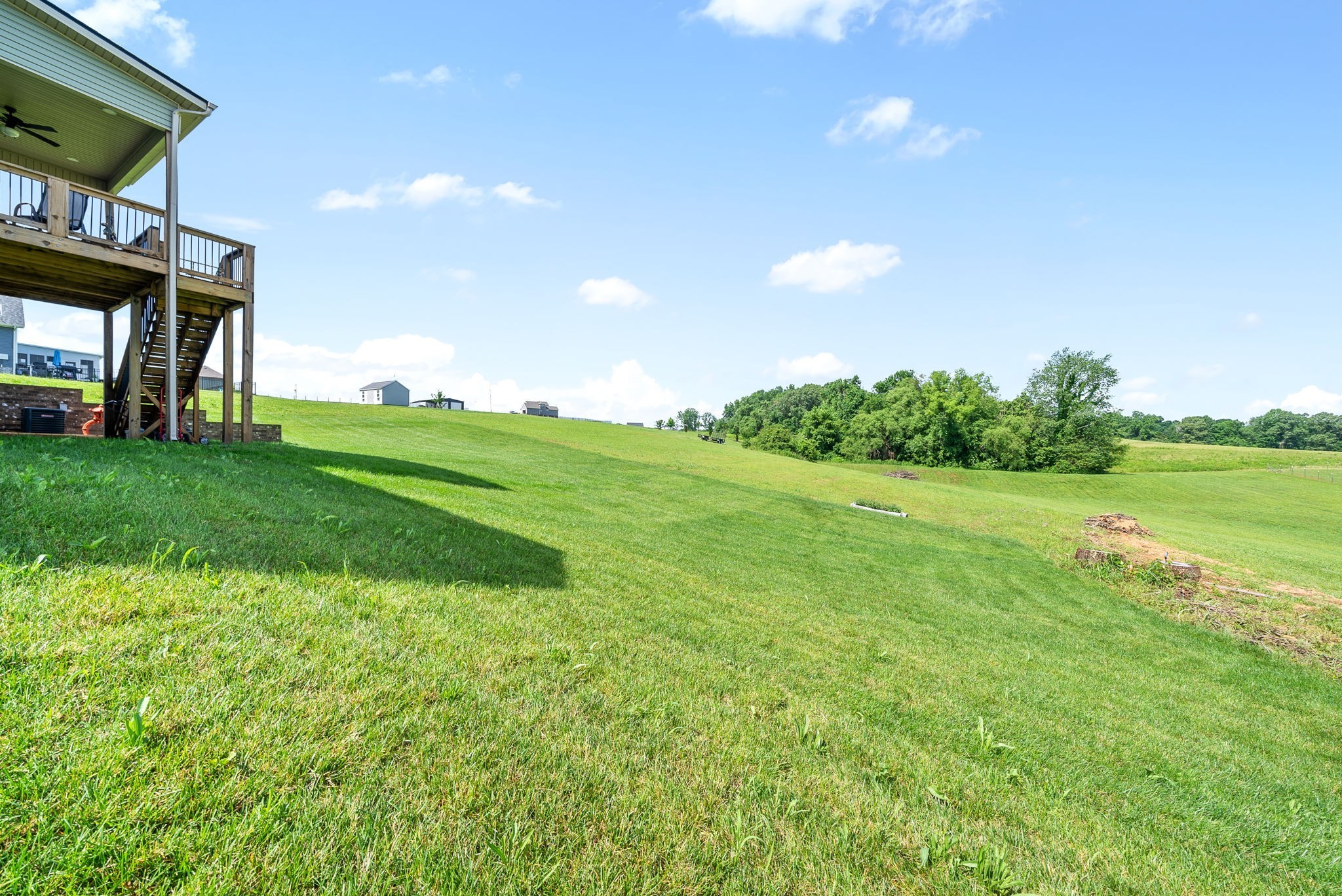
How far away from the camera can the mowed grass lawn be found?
2160 millimetres

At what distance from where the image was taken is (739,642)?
566 centimetres

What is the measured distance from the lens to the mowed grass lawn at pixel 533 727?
85.0 inches

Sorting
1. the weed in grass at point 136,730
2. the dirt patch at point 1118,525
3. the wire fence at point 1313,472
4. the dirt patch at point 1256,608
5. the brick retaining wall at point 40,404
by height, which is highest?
the brick retaining wall at point 40,404

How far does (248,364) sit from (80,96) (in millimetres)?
5721

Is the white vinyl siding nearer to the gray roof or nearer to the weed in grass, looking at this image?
the weed in grass

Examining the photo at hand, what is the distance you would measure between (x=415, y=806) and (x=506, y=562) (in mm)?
4081

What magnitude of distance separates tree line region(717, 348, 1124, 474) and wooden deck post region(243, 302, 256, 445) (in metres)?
64.7

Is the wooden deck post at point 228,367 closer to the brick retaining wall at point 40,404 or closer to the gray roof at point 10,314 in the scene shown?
the brick retaining wall at point 40,404

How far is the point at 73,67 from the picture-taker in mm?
9945

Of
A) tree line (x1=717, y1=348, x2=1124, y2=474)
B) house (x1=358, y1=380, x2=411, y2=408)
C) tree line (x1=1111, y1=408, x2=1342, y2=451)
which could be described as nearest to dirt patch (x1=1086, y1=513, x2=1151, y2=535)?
tree line (x1=717, y1=348, x2=1124, y2=474)

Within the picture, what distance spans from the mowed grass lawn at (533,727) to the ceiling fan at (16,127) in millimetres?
9068

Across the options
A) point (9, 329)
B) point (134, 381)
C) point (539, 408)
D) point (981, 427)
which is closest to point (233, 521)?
point (134, 381)

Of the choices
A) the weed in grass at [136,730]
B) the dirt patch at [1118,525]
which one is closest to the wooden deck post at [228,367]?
the weed in grass at [136,730]

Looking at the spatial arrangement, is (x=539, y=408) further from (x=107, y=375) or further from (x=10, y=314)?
A: (x=107, y=375)
